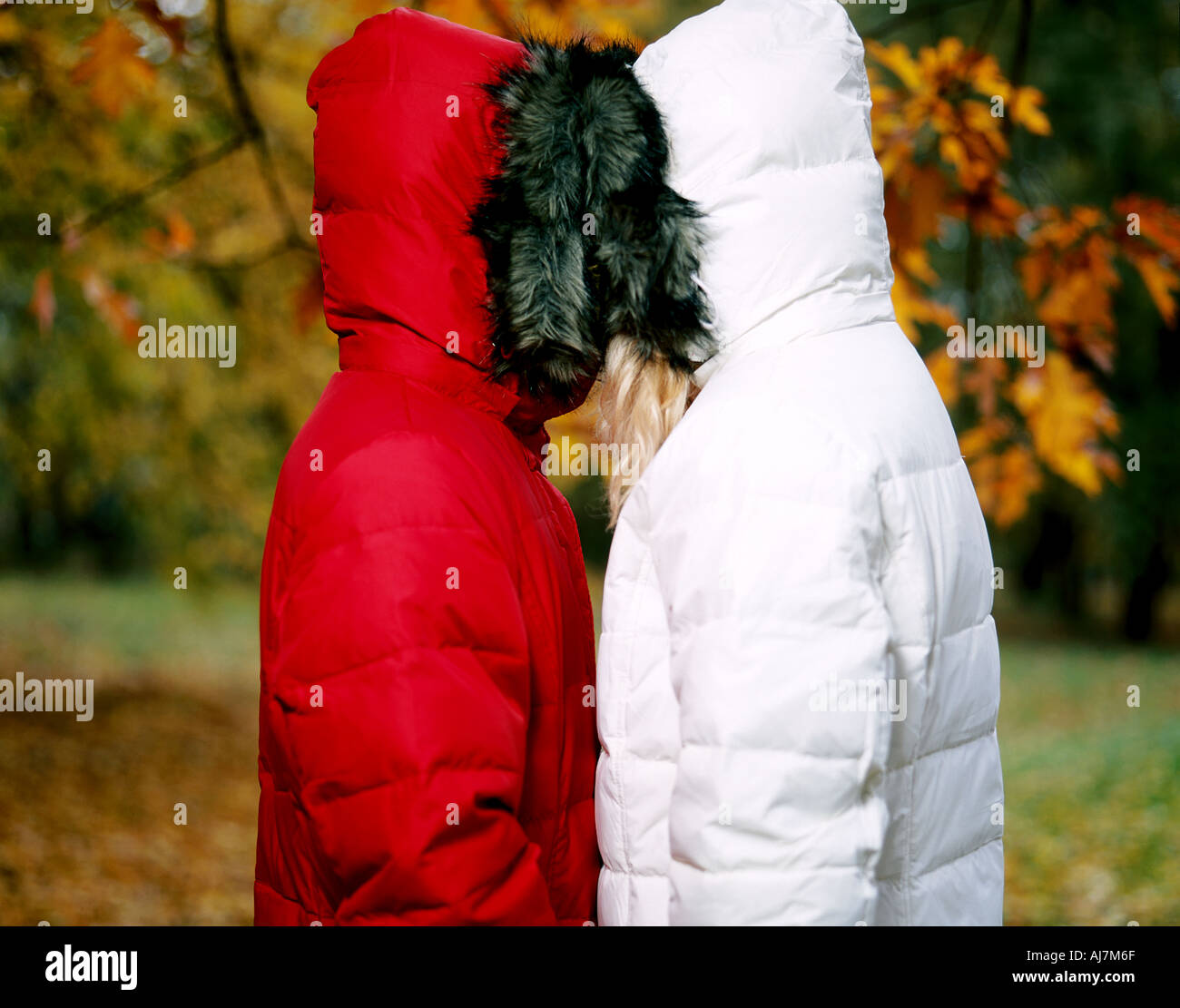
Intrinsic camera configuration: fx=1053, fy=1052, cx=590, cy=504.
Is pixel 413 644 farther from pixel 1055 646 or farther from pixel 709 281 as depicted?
pixel 1055 646

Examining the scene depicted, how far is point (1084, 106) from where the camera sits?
1114 cm

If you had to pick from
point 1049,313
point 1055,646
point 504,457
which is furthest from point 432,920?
point 1055,646

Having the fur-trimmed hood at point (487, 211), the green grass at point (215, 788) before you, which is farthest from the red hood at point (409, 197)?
the green grass at point (215, 788)

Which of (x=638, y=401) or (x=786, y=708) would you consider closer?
(x=786, y=708)

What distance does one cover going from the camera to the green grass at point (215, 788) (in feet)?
18.9

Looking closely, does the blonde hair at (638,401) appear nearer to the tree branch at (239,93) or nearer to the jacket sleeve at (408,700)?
the jacket sleeve at (408,700)

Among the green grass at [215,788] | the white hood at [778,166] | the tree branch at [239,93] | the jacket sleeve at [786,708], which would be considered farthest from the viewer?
the green grass at [215,788]

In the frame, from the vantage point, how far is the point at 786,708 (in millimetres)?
1296

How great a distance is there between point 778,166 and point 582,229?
0.31 m

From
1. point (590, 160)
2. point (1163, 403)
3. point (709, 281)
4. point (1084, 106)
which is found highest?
point (1084, 106)

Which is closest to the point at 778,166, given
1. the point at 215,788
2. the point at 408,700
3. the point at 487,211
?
the point at 487,211

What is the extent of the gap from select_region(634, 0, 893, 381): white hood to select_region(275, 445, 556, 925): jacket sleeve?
18.9 inches

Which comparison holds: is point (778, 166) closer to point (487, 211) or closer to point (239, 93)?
point (487, 211)
